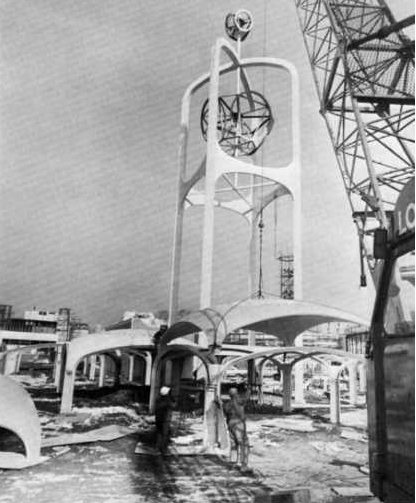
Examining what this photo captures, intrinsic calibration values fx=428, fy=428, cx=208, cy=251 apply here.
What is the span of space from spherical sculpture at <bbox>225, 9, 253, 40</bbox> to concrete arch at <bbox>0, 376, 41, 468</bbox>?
28.6 meters

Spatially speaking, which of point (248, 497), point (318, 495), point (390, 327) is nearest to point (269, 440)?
point (248, 497)

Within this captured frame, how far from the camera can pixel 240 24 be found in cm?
3117

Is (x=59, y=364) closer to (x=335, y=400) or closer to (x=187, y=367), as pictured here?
(x=187, y=367)

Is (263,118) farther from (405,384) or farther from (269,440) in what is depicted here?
(405,384)

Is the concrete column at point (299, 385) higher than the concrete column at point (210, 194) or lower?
lower

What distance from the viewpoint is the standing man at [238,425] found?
10188 millimetres

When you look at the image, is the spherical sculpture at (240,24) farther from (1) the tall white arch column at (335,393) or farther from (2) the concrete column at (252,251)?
(1) the tall white arch column at (335,393)

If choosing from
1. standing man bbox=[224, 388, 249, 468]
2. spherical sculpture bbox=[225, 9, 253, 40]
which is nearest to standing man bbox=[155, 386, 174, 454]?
standing man bbox=[224, 388, 249, 468]

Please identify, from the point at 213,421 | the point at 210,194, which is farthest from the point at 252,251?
the point at 213,421

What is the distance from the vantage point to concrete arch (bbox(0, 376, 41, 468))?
1012 centimetres

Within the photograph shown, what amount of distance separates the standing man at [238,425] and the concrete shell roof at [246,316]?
10.3ft

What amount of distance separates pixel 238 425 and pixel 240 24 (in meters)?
29.4

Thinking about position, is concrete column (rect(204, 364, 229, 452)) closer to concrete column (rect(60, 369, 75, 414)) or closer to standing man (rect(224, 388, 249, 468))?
standing man (rect(224, 388, 249, 468))

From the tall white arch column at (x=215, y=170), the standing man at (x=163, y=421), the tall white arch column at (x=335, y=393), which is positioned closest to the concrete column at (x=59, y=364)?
the tall white arch column at (x=215, y=170)
